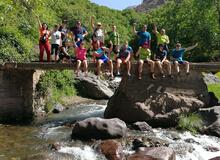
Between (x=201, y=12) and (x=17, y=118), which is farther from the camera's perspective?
(x=201, y=12)

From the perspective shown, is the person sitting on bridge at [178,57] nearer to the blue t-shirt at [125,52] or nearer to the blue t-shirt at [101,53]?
the blue t-shirt at [125,52]

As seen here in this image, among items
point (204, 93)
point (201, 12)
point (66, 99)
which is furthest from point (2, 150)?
point (201, 12)

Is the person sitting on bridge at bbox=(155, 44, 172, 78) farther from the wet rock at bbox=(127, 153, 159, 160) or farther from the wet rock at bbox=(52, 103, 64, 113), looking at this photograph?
the wet rock at bbox=(52, 103, 64, 113)

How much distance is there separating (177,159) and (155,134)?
3481 mm

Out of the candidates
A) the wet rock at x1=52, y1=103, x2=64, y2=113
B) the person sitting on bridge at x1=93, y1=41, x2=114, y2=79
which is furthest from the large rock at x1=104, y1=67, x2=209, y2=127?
the wet rock at x1=52, y1=103, x2=64, y2=113

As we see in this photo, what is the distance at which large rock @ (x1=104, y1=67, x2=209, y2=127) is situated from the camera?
22.9 metres

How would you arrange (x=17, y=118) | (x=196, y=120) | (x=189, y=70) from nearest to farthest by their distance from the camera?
1. (x=196, y=120)
2. (x=189, y=70)
3. (x=17, y=118)

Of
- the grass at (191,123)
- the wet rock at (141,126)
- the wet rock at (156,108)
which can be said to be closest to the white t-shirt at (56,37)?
the wet rock at (156,108)

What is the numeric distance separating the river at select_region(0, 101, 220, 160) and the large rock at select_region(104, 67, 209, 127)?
3.71 ft

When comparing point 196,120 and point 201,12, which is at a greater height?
point 201,12

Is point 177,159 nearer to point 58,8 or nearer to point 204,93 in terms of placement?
point 204,93

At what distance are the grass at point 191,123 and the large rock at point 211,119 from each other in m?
0.28

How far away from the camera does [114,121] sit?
19.9m

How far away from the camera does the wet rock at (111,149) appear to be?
17.1 m
